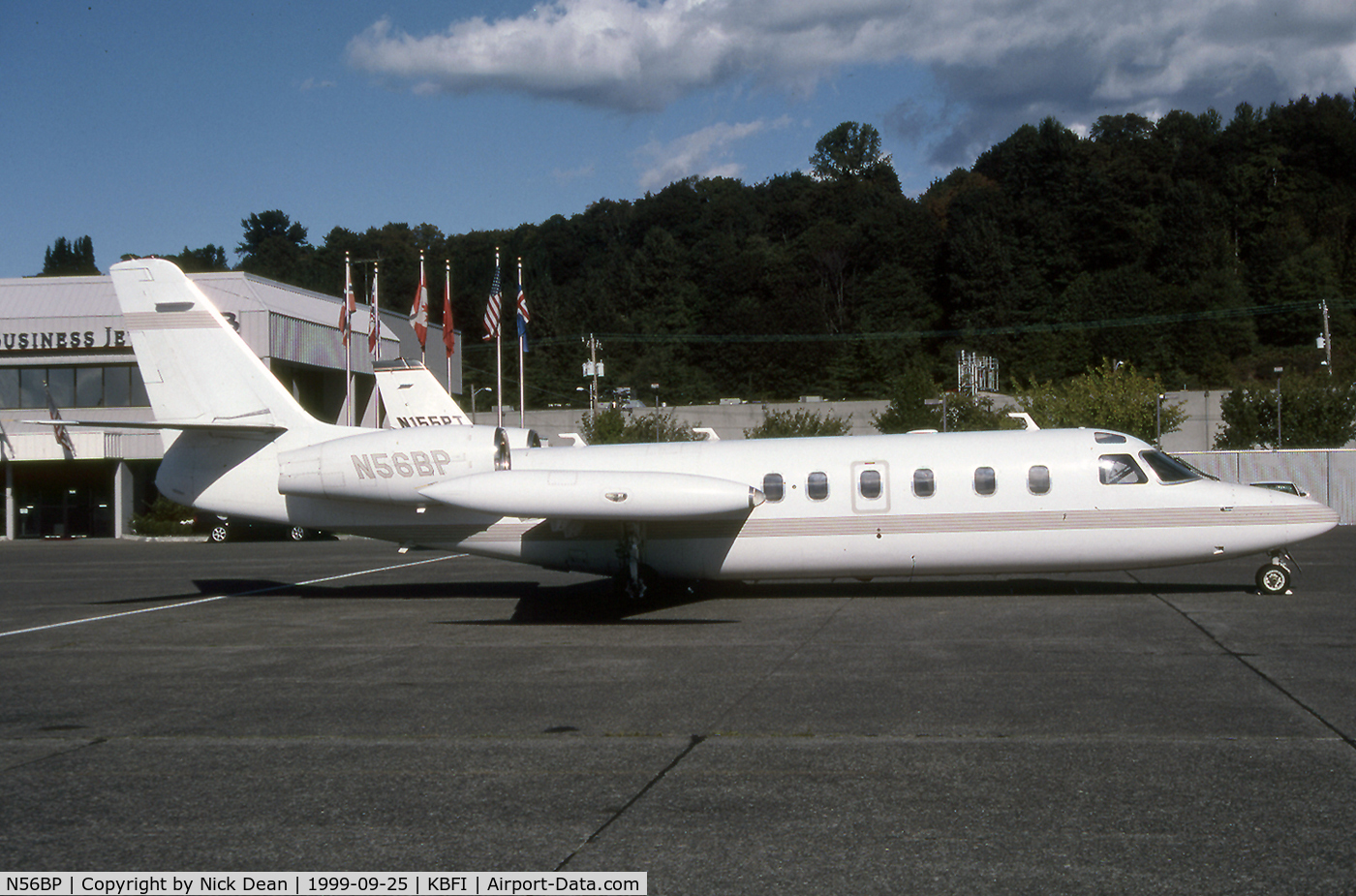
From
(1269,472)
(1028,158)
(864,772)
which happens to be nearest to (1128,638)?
(864,772)

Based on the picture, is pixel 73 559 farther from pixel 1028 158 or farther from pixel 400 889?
pixel 1028 158

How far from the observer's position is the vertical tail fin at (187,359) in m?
20.5

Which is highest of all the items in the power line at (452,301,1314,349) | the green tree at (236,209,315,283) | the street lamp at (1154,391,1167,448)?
the green tree at (236,209,315,283)

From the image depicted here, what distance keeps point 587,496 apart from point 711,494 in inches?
74.6

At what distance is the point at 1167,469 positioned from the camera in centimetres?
1930

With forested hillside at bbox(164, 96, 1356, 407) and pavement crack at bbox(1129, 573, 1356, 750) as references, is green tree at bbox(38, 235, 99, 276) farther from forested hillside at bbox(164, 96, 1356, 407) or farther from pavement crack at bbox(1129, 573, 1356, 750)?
pavement crack at bbox(1129, 573, 1356, 750)

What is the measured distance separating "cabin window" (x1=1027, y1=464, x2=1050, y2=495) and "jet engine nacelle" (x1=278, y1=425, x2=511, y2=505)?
8535 millimetres

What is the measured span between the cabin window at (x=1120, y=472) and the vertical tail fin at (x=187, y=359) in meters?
13.3

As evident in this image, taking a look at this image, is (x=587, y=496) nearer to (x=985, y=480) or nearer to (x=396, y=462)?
(x=396, y=462)

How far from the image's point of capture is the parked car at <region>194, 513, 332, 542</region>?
47312mm

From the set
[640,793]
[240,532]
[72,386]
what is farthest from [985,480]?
[72,386]

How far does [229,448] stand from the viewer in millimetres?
20578

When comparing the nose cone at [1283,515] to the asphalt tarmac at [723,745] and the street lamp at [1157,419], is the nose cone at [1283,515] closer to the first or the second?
the asphalt tarmac at [723,745]

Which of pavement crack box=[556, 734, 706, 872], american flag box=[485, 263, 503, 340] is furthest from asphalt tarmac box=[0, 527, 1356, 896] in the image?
american flag box=[485, 263, 503, 340]
